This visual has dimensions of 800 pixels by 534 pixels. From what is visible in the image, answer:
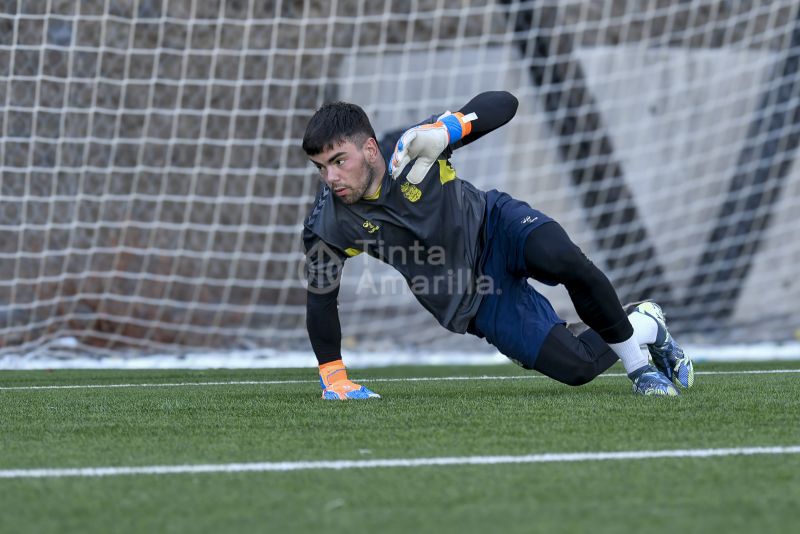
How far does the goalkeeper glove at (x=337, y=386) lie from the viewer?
3.73 meters

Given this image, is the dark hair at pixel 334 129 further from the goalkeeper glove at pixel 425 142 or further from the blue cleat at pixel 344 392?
the blue cleat at pixel 344 392

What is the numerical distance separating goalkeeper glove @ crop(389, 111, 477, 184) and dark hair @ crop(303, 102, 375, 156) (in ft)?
0.45

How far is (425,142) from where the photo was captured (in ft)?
11.3

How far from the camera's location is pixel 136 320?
7.04m

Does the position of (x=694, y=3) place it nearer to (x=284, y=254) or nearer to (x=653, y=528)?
(x=284, y=254)

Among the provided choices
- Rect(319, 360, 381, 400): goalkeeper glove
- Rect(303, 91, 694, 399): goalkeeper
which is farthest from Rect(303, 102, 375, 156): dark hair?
Rect(319, 360, 381, 400): goalkeeper glove

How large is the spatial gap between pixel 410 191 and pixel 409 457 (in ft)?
4.27

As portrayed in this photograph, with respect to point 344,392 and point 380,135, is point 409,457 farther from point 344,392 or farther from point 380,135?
point 380,135

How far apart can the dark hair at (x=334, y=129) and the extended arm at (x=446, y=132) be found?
0.15 m

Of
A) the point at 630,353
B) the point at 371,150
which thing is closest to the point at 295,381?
the point at 371,150

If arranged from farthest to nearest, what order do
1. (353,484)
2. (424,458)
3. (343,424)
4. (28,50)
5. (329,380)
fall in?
(28,50), (329,380), (343,424), (424,458), (353,484)

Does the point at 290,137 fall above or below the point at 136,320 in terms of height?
above

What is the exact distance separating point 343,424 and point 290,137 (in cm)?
486

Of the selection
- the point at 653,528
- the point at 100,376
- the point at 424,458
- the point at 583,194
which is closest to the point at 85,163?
the point at 100,376
